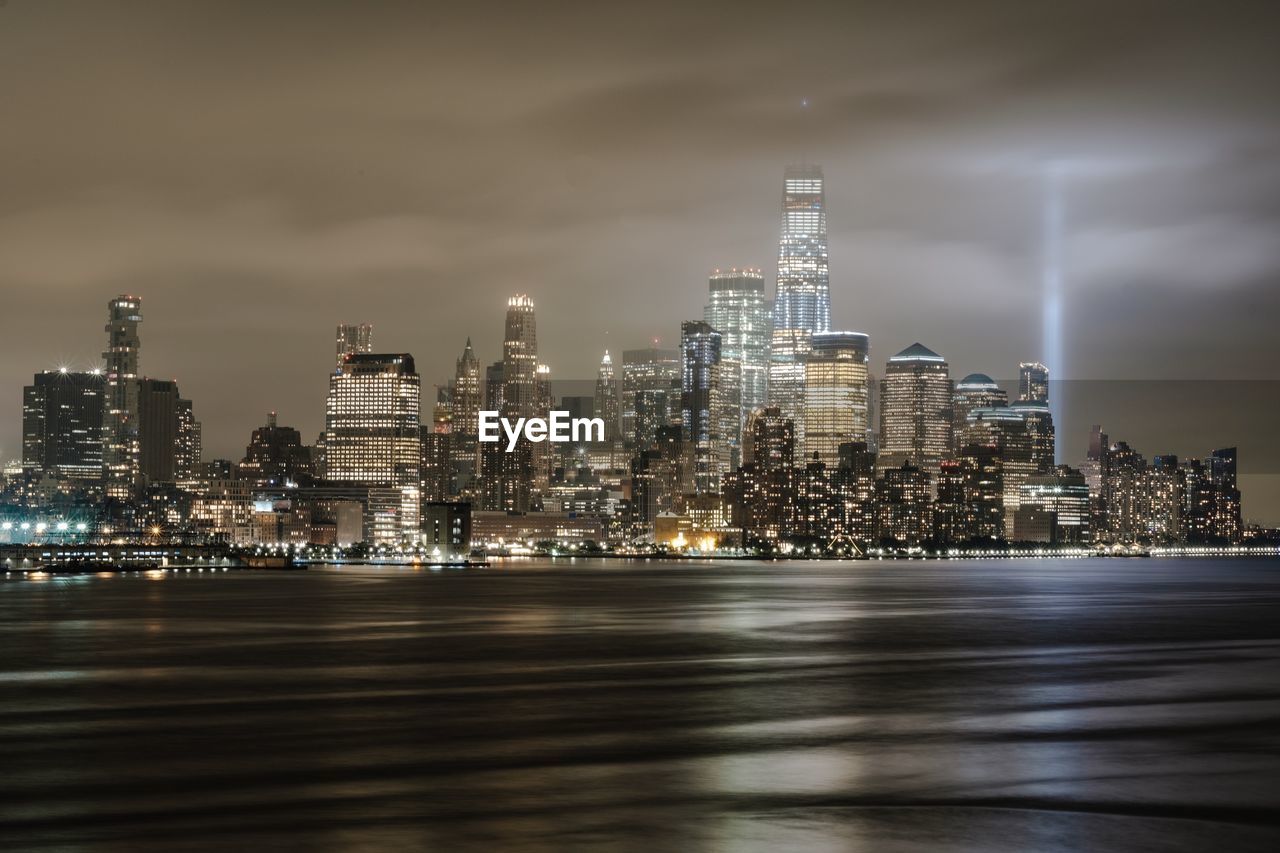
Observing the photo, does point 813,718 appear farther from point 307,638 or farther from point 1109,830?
point 307,638

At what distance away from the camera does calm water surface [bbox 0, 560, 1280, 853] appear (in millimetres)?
24109

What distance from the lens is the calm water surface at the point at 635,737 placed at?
2411cm

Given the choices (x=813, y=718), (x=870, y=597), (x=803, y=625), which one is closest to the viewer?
(x=813, y=718)

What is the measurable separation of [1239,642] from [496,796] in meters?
54.1

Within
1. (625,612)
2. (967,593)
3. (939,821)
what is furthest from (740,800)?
(967,593)

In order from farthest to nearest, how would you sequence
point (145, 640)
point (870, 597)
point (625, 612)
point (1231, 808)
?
point (870, 597), point (625, 612), point (145, 640), point (1231, 808)

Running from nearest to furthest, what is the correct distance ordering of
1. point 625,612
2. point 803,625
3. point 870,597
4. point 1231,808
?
1. point 1231,808
2. point 803,625
3. point 625,612
4. point 870,597

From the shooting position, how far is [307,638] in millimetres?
69812

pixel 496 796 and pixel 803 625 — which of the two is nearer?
pixel 496 796

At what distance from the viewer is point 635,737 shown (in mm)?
35500

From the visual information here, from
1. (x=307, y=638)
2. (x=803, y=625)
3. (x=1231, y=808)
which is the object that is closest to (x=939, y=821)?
(x=1231, y=808)

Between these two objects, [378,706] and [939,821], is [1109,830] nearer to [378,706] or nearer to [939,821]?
[939,821]

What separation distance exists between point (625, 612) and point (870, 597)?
119 ft

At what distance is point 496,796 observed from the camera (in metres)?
27.0
